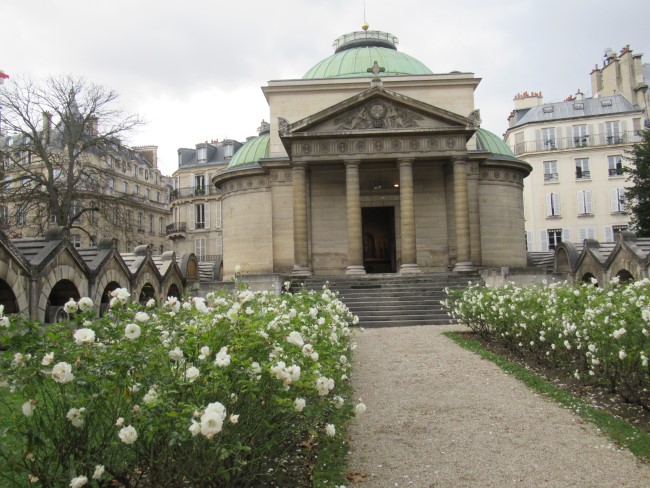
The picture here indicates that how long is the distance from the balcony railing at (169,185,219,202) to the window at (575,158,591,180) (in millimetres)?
33382

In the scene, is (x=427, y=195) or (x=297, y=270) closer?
(x=297, y=270)

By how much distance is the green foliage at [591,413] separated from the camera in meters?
6.44

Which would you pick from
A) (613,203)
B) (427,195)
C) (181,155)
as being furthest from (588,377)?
(181,155)

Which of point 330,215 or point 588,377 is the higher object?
point 330,215

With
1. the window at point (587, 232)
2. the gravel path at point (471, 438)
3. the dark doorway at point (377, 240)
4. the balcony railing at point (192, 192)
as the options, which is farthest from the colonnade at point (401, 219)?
the balcony railing at point (192, 192)

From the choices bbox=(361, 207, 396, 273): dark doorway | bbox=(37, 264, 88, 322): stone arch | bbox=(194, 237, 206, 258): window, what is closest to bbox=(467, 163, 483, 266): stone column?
bbox=(361, 207, 396, 273): dark doorway

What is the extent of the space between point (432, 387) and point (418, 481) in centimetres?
412

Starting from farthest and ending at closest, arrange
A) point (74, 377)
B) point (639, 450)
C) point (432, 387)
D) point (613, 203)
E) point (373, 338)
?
1. point (613, 203)
2. point (373, 338)
3. point (432, 387)
4. point (639, 450)
5. point (74, 377)

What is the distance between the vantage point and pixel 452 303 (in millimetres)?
18844

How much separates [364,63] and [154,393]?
3131 cm

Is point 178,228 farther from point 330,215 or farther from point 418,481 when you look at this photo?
point 418,481

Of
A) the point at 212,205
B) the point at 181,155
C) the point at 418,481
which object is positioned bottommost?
the point at 418,481

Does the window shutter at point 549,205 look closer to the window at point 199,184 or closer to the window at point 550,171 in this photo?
the window at point 550,171

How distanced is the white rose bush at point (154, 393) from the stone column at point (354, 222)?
20.4 m
